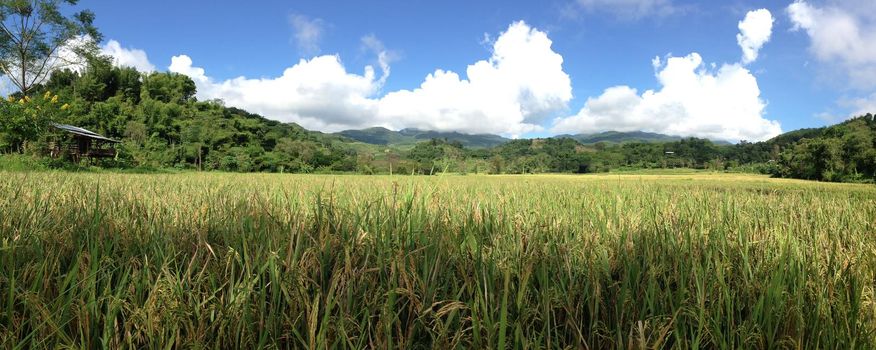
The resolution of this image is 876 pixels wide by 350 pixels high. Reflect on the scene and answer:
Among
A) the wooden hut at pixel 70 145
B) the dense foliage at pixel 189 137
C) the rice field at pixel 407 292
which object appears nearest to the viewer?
the rice field at pixel 407 292

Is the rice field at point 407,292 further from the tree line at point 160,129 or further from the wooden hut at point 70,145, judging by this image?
the wooden hut at point 70,145

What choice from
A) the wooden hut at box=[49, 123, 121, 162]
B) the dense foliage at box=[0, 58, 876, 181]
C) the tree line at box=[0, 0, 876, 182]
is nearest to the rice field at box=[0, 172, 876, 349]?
the tree line at box=[0, 0, 876, 182]

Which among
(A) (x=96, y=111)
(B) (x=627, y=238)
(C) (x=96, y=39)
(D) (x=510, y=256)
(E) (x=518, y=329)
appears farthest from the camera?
(A) (x=96, y=111)

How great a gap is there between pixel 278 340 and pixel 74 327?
47 cm

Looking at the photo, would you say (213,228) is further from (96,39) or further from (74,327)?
(96,39)

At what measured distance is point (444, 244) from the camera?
1325 millimetres

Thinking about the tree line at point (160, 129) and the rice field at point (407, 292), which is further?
the tree line at point (160, 129)

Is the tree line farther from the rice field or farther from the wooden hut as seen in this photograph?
the rice field

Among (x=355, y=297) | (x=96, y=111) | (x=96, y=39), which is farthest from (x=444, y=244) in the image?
(x=96, y=111)

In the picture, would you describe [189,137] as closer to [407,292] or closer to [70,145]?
[70,145]

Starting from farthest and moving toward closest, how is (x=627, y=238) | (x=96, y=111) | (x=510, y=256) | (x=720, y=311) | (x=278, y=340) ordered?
(x=96, y=111)
(x=627, y=238)
(x=510, y=256)
(x=720, y=311)
(x=278, y=340)

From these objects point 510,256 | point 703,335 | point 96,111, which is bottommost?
point 703,335

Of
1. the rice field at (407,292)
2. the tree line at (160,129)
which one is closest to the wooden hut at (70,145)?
the tree line at (160,129)

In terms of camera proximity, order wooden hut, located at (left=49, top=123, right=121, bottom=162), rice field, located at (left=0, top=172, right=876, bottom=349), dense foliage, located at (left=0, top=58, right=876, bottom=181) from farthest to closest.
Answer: dense foliage, located at (left=0, top=58, right=876, bottom=181) → wooden hut, located at (left=49, top=123, right=121, bottom=162) → rice field, located at (left=0, top=172, right=876, bottom=349)
